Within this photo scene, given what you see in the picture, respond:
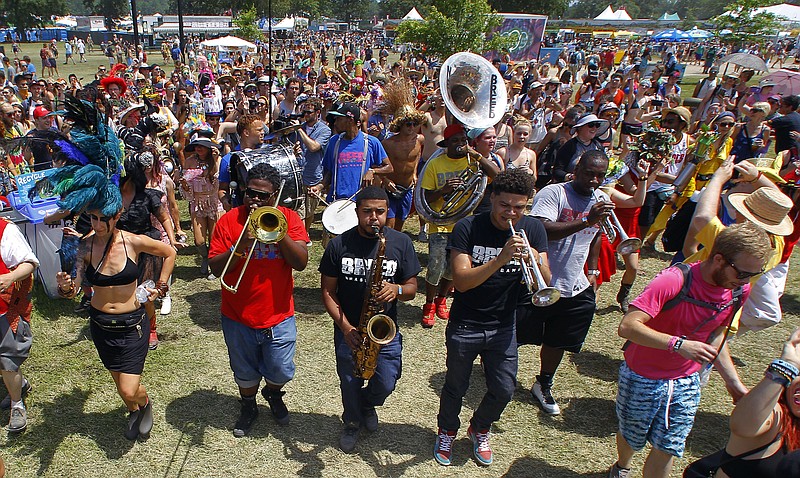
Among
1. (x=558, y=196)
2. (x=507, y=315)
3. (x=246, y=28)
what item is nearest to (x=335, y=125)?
(x=558, y=196)

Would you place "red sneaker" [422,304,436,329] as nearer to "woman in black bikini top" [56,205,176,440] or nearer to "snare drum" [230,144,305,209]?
"snare drum" [230,144,305,209]

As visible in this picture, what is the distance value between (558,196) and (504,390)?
1.56 m

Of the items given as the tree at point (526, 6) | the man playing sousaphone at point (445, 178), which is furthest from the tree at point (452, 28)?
the tree at point (526, 6)

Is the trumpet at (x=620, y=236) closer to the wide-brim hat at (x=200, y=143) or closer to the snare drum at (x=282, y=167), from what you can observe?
the snare drum at (x=282, y=167)

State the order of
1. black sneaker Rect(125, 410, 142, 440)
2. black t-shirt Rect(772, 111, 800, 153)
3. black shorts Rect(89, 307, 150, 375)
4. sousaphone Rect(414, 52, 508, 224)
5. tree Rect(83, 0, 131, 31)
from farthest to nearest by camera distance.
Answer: tree Rect(83, 0, 131, 31) → black t-shirt Rect(772, 111, 800, 153) → sousaphone Rect(414, 52, 508, 224) → black sneaker Rect(125, 410, 142, 440) → black shorts Rect(89, 307, 150, 375)

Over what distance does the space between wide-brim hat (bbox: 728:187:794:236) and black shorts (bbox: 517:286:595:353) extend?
4.16 ft

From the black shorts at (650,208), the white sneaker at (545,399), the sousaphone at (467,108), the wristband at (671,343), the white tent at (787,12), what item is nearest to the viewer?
the wristband at (671,343)

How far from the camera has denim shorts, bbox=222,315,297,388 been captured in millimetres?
3902

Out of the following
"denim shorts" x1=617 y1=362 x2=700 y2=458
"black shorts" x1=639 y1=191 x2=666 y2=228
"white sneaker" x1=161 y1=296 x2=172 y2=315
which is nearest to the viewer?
"denim shorts" x1=617 y1=362 x2=700 y2=458

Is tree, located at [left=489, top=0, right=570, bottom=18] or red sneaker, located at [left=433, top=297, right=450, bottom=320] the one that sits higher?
tree, located at [left=489, top=0, right=570, bottom=18]

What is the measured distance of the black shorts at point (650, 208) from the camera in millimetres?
6961

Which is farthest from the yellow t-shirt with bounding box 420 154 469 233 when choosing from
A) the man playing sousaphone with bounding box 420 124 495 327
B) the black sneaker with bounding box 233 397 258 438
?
the black sneaker with bounding box 233 397 258 438

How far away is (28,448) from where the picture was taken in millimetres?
4020

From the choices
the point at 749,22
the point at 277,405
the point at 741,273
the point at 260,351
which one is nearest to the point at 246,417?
the point at 277,405
